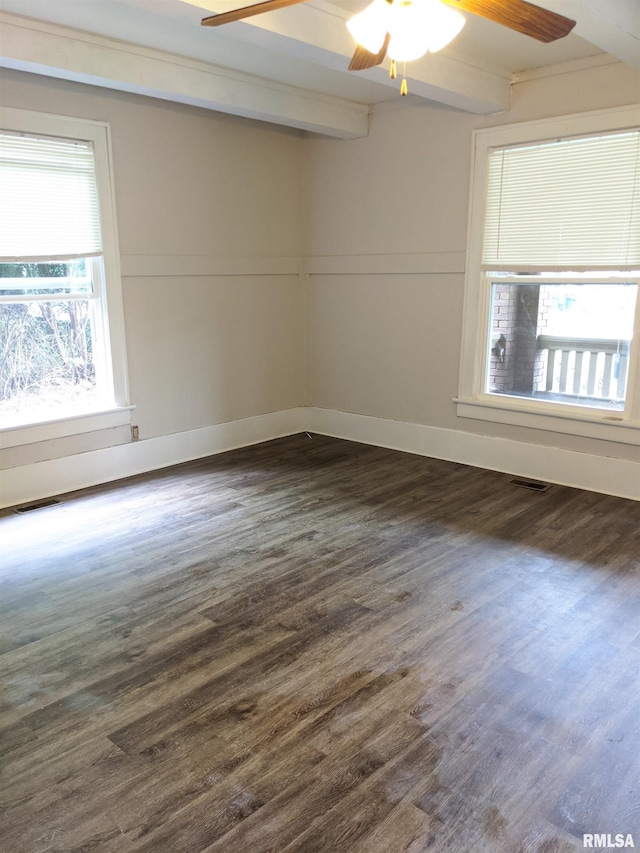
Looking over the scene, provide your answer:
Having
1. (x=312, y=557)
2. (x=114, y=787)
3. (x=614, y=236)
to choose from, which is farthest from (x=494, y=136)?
(x=114, y=787)

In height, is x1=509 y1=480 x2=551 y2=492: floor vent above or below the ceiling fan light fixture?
below

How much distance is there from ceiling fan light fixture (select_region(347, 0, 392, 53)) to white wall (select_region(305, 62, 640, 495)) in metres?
2.30

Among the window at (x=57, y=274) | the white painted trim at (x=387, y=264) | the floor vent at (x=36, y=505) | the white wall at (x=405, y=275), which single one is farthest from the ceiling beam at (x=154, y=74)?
the floor vent at (x=36, y=505)

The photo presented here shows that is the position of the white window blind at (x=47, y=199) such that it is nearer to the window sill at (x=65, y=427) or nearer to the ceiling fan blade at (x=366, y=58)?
the window sill at (x=65, y=427)

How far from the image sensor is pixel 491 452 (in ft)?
15.5

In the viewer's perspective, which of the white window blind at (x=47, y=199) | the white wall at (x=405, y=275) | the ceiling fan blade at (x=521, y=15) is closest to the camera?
the ceiling fan blade at (x=521, y=15)

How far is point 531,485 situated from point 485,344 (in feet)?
3.51

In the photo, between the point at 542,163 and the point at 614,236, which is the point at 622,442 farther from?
the point at 542,163

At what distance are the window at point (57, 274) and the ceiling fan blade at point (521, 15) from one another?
9.15 ft

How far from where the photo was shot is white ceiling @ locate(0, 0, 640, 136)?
2.90 meters

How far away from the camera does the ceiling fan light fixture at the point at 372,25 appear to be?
6.90ft

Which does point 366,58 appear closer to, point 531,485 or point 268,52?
point 268,52

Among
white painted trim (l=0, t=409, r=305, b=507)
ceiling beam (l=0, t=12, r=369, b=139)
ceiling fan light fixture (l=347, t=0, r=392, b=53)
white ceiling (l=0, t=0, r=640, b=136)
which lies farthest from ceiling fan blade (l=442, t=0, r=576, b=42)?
white painted trim (l=0, t=409, r=305, b=507)

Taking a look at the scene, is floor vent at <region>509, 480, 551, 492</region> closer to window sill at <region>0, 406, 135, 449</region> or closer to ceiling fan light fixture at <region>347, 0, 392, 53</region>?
window sill at <region>0, 406, 135, 449</region>
